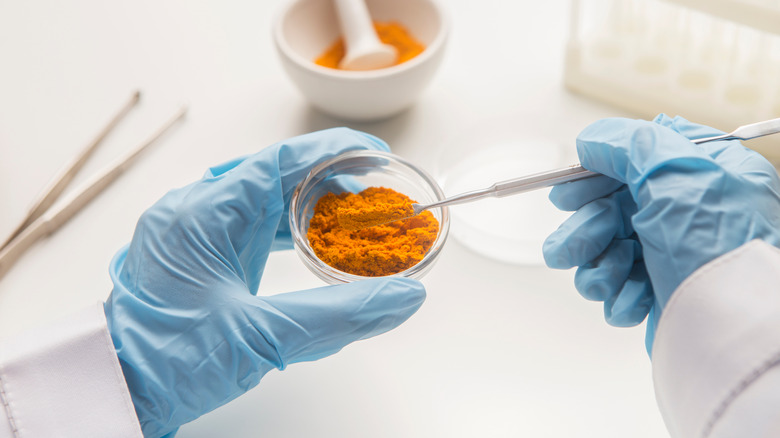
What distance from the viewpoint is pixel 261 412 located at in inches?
40.6

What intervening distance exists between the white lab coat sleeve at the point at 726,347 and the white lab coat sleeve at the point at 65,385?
660 mm

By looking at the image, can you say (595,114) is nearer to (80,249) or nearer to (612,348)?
(612,348)

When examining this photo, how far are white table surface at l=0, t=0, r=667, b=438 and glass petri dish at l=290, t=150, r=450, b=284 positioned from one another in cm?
20

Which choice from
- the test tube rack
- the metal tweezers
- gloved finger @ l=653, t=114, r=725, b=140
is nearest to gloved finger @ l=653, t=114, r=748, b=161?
gloved finger @ l=653, t=114, r=725, b=140

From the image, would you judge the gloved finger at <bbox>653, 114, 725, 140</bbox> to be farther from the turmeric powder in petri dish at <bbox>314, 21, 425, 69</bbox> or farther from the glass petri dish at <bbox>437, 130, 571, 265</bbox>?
the turmeric powder in petri dish at <bbox>314, 21, 425, 69</bbox>

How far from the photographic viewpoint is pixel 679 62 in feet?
4.30

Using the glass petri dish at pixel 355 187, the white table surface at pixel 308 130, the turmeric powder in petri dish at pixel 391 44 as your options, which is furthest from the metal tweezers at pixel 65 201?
the glass petri dish at pixel 355 187

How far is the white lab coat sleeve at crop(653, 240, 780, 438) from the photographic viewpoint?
0.71 meters

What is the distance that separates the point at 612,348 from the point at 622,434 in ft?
0.47

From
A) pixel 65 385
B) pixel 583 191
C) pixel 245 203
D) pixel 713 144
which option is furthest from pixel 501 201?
pixel 65 385

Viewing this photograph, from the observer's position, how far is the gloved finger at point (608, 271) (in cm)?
90

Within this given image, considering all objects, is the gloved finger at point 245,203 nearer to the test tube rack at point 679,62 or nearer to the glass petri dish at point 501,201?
the glass petri dish at point 501,201

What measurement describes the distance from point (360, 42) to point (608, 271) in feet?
2.25

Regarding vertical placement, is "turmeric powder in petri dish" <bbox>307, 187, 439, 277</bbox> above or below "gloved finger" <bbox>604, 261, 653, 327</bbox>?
above
